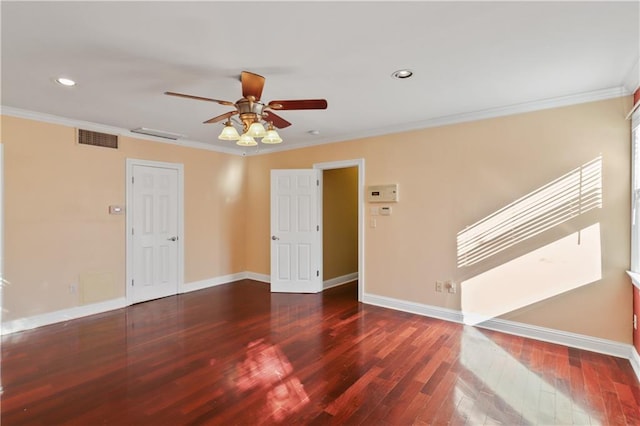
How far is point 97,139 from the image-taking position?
172 inches

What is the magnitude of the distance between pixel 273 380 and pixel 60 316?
124 inches

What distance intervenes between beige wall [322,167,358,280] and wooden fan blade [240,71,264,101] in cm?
294

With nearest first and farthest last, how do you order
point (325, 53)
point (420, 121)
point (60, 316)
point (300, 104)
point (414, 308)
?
point (325, 53) → point (300, 104) → point (60, 316) → point (420, 121) → point (414, 308)

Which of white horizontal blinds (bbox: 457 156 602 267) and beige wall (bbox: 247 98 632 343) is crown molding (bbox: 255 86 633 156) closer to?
beige wall (bbox: 247 98 632 343)

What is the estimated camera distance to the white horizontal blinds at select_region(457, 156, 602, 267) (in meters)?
3.21

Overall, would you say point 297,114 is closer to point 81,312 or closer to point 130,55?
point 130,55

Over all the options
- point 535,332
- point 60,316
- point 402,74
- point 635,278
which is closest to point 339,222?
point 535,332

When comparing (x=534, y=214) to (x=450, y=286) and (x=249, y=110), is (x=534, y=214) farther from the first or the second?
(x=249, y=110)

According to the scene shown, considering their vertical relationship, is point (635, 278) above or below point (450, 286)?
above

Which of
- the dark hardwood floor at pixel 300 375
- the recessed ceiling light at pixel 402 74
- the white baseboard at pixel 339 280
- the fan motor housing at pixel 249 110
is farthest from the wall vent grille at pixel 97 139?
the recessed ceiling light at pixel 402 74

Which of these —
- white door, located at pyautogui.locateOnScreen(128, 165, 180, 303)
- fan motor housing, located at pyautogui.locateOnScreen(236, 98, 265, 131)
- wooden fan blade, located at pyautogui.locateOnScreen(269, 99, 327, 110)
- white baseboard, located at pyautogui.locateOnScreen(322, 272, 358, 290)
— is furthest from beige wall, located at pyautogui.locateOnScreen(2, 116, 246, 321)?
wooden fan blade, located at pyautogui.locateOnScreen(269, 99, 327, 110)

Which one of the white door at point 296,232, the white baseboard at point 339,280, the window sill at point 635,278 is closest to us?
the window sill at point 635,278

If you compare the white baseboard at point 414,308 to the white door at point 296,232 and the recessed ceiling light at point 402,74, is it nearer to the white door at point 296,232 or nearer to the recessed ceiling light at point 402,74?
the white door at point 296,232

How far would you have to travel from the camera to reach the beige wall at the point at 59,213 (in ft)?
12.2
